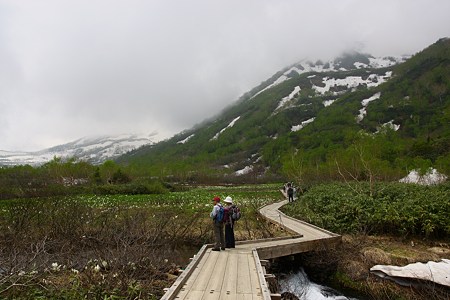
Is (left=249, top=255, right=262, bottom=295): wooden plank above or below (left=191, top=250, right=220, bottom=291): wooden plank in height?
below

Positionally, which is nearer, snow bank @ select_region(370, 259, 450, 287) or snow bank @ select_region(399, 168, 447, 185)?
snow bank @ select_region(370, 259, 450, 287)

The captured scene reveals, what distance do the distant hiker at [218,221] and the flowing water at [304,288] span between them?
281 cm

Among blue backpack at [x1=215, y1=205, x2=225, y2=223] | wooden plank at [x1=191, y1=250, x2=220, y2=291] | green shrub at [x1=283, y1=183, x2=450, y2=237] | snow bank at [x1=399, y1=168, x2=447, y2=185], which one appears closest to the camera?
wooden plank at [x1=191, y1=250, x2=220, y2=291]

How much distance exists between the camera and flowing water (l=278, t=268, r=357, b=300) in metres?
13.1

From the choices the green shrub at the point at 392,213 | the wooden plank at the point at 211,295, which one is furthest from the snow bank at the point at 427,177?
the wooden plank at the point at 211,295

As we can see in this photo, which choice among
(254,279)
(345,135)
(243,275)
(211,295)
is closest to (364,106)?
(345,135)

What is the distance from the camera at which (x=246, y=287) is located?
862 cm

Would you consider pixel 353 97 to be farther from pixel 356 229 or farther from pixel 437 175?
pixel 356 229

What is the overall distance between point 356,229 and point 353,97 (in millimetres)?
149865

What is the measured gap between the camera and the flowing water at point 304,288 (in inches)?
514

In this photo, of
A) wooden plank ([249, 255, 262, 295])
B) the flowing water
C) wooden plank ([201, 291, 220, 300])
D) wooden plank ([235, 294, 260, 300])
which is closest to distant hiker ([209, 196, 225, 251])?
wooden plank ([249, 255, 262, 295])

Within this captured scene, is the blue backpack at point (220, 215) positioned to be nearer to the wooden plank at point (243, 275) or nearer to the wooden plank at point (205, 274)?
→ the wooden plank at point (205, 274)

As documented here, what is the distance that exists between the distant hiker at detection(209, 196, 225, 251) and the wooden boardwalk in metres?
0.29

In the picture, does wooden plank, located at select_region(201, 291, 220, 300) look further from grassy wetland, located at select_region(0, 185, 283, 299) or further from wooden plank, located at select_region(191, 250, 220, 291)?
grassy wetland, located at select_region(0, 185, 283, 299)
